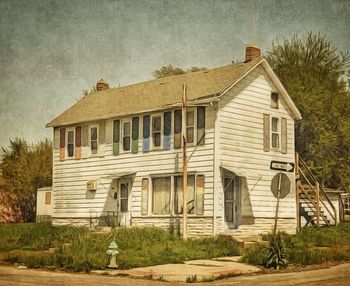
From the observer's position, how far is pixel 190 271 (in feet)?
39.2

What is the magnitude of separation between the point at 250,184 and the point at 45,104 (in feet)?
31.4

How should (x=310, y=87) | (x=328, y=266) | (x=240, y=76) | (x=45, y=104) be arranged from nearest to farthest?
(x=45, y=104)
(x=328, y=266)
(x=240, y=76)
(x=310, y=87)

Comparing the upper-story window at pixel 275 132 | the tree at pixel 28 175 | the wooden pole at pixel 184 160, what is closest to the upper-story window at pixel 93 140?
the tree at pixel 28 175

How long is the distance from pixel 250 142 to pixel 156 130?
3.19 m

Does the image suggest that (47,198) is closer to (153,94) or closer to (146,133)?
(146,133)

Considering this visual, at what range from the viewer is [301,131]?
87.3 ft

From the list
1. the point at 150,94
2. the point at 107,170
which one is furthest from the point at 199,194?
the point at 150,94

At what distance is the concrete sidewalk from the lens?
36.6 feet

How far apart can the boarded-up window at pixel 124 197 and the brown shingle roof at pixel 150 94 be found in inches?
101

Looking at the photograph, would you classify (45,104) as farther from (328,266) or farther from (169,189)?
(169,189)

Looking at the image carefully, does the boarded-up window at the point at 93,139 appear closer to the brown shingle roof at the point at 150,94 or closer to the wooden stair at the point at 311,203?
the brown shingle roof at the point at 150,94

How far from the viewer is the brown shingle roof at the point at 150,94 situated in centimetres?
1992

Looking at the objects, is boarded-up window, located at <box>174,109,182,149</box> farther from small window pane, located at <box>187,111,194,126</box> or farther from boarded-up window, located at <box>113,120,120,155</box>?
boarded-up window, located at <box>113,120,120,155</box>

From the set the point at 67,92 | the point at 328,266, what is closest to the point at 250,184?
the point at 328,266
